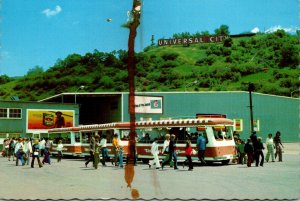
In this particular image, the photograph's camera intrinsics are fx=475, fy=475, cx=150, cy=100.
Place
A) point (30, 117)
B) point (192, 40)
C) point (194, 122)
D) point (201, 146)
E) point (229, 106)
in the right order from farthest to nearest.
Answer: point (192, 40) → point (229, 106) → point (30, 117) → point (194, 122) → point (201, 146)

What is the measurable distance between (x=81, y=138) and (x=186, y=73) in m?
83.1

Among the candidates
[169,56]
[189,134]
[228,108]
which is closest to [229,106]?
[228,108]

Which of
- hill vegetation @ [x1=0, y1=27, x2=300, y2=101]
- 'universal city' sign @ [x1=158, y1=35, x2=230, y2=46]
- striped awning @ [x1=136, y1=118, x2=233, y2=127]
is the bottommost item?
striped awning @ [x1=136, y1=118, x2=233, y2=127]

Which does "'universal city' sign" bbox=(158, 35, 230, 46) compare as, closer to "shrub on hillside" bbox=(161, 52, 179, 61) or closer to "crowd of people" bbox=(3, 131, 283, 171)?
"shrub on hillside" bbox=(161, 52, 179, 61)

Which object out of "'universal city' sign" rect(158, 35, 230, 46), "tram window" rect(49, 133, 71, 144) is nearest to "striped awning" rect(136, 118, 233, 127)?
"tram window" rect(49, 133, 71, 144)

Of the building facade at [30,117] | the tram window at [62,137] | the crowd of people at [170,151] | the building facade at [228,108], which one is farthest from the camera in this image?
the building facade at [228,108]

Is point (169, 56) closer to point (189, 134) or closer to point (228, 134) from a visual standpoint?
point (228, 134)

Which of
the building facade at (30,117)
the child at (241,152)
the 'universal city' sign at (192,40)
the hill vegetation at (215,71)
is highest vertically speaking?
the 'universal city' sign at (192,40)

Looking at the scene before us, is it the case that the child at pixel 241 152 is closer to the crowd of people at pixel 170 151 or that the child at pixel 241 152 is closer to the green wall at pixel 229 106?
the crowd of people at pixel 170 151

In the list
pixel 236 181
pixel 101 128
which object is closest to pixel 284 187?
pixel 236 181

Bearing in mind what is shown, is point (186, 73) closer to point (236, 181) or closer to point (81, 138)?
point (81, 138)

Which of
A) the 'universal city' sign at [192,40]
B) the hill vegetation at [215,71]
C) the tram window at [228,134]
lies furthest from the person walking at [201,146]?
the 'universal city' sign at [192,40]

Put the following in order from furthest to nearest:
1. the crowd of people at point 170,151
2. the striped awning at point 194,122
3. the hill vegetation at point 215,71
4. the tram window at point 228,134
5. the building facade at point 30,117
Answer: the hill vegetation at point 215,71, the building facade at point 30,117, the tram window at point 228,134, the striped awning at point 194,122, the crowd of people at point 170,151

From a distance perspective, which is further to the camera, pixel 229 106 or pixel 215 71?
pixel 215 71
